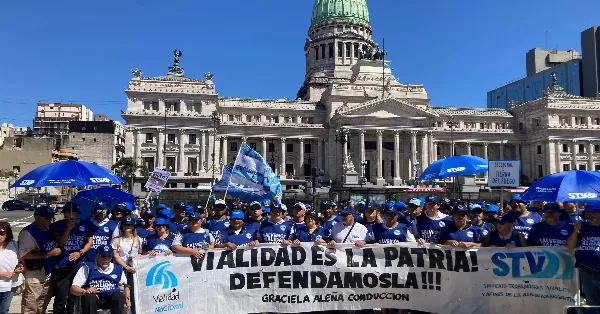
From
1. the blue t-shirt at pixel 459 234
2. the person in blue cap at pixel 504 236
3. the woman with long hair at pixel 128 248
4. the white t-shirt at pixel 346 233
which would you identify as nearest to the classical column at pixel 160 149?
the woman with long hair at pixel 128 248

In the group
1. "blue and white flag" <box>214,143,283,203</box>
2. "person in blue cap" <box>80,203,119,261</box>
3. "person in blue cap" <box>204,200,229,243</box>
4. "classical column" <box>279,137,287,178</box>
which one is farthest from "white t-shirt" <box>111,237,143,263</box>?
"classical column" <box>279,137,287,178</box>

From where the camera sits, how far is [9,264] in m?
8.09

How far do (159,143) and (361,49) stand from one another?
146 feet

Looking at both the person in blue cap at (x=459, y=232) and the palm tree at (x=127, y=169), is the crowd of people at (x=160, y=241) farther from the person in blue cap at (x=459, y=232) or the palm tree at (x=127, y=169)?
the palm tree at (x=127, y=169)

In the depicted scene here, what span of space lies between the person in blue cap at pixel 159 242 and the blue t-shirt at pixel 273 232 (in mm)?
1758

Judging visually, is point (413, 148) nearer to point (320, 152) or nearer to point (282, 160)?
point (320, 152)

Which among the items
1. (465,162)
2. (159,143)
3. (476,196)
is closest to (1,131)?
(159,143)

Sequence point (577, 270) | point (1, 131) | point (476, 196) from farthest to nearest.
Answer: point (1, 131) → point (476, 196) → point (577, 270)

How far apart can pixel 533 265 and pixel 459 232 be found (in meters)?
1.38

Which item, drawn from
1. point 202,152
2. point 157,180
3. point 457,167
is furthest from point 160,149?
point 457,167

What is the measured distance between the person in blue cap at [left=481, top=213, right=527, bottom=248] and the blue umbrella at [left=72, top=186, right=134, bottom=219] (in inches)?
428

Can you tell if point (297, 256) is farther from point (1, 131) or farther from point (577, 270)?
point (1, 131)

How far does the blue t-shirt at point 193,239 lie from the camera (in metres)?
8.90

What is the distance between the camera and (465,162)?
62.1 feet
